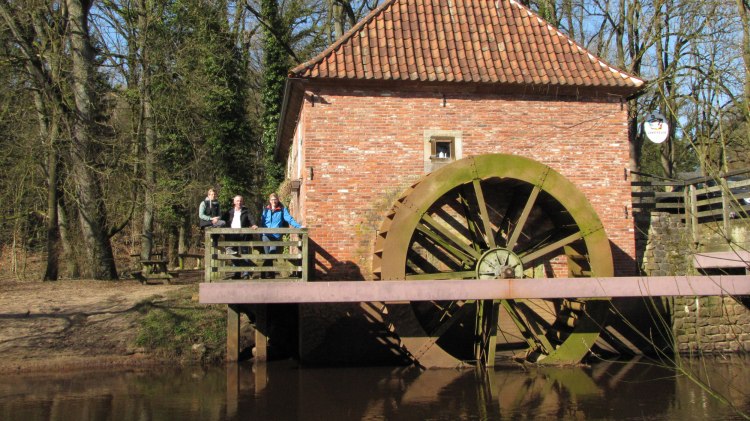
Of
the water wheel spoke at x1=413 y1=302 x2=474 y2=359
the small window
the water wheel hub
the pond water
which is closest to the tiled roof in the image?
the small window

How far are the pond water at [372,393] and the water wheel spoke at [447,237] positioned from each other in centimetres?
166

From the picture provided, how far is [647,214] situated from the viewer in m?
12.3

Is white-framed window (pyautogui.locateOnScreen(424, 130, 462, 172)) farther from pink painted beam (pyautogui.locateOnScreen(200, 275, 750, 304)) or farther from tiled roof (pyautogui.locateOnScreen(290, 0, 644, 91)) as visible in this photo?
pink painted beam (pyautogui.locateOnScreen(200, 275, 750, 304))

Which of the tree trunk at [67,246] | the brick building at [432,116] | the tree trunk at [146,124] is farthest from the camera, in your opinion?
the tree trunk at [146,124]

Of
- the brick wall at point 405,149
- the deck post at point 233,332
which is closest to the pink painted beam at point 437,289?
the brick wall at point 405,149

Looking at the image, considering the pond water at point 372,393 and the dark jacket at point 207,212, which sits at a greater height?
the dark jacket at point 207,212

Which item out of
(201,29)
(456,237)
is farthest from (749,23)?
(201,29)

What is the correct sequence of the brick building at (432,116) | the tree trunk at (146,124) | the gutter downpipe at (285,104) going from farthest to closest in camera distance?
the tree trunk at (146,124) < the gutter downpipe at (285,104) < the brick building at (432,116)

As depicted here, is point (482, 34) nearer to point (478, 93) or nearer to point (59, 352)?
Result: point (478, 93)

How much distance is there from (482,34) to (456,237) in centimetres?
363

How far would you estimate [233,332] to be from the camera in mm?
10664

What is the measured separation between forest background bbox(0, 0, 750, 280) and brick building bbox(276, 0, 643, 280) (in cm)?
155

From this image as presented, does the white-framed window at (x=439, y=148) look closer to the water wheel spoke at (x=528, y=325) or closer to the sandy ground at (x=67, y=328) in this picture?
the water wheel spoke at (x=528, y=325)

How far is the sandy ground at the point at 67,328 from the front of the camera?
35.6ft
